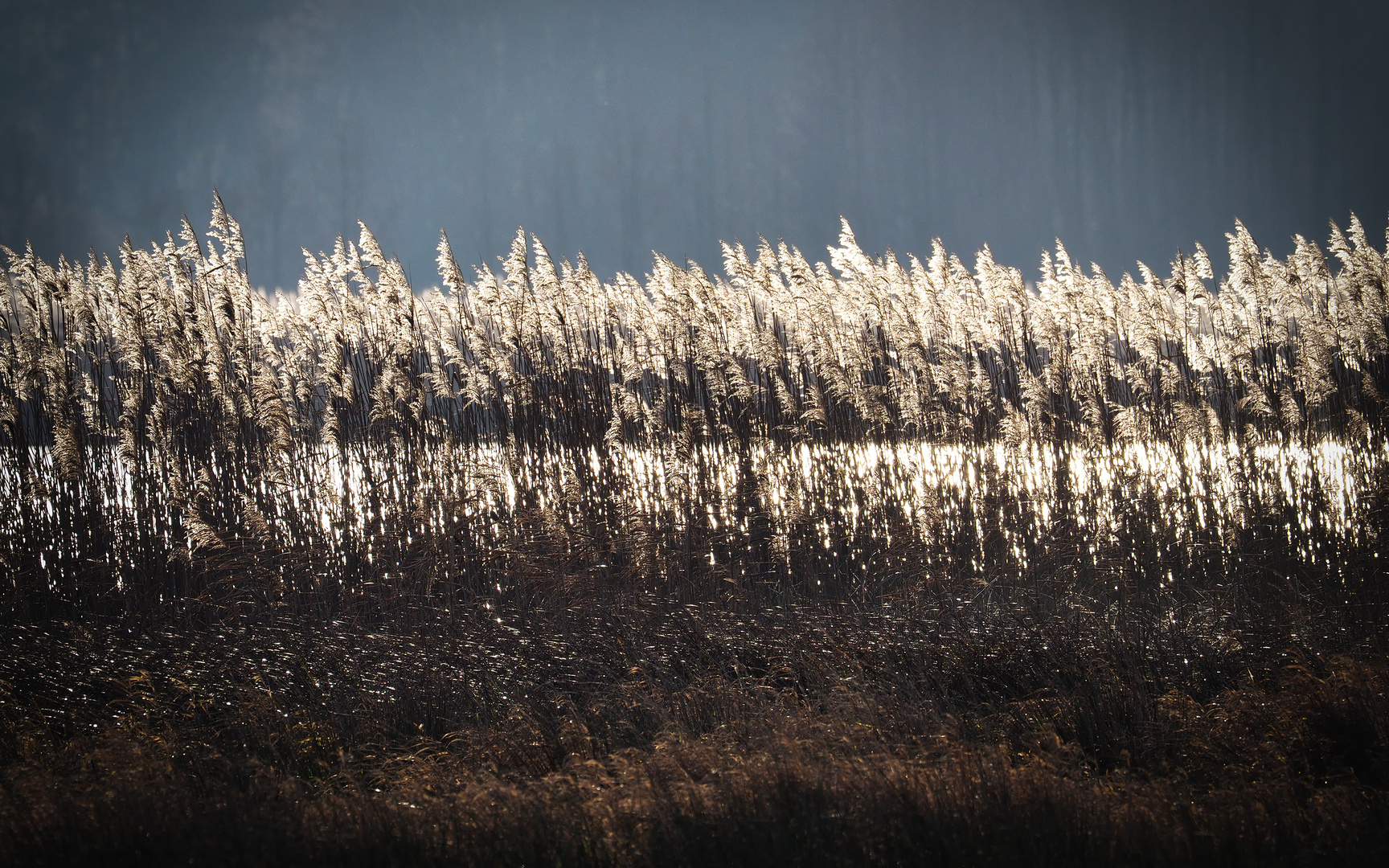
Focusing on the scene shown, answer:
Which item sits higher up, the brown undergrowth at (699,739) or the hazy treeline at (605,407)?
the hazy treeline at (605,407)

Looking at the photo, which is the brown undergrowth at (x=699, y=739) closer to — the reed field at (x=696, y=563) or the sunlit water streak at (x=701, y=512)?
the reed field at (x=696, y=563)

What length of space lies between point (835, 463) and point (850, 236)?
1662mm

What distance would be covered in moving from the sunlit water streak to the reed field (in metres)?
0.02

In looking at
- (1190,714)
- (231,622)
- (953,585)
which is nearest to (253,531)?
(231,622)

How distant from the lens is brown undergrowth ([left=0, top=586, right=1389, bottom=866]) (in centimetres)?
197

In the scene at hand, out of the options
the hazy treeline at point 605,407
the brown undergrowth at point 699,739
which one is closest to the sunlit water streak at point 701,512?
the hazy treeline at point 605,407

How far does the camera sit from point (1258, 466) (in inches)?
179

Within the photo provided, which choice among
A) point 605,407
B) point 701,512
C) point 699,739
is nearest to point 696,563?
point 701,512

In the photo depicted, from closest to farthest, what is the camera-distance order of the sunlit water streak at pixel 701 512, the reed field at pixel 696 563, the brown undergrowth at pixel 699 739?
1. the brown undergrowth at pixel 699 739
2. the reed field at pixel 696 563
3. the sunlit water streak at pixel 701 512

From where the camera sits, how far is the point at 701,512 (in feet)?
14.9

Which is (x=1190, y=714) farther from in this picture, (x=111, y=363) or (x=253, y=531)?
(x=111, y=363)

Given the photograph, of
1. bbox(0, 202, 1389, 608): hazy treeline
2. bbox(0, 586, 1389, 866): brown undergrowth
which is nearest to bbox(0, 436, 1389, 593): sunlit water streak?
bbox(0, 202, 1389, 608): hazy treeline

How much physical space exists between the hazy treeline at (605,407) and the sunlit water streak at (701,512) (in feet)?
0.06

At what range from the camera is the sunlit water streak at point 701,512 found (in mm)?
4324
